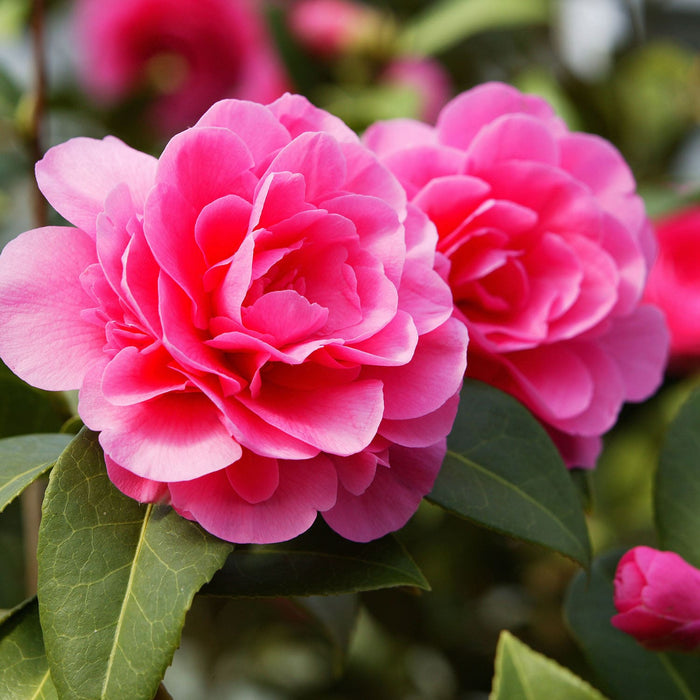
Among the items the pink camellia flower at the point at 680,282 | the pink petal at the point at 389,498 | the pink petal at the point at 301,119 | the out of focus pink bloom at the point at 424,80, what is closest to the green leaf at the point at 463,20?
the out of focus pink bloom at the point at 424,80

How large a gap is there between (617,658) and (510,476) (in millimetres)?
219

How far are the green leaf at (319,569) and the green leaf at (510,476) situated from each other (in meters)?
0.06

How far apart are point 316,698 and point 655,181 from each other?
1134mm

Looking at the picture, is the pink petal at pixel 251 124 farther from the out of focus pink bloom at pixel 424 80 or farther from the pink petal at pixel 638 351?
the out of focus pink bloom at pixel 424 80

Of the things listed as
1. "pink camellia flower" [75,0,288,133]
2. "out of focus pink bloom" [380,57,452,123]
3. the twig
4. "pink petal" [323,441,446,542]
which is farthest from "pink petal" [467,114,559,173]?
"pink camellia flower" [75,0,288,133]

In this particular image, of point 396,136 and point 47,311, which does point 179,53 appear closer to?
point 396,136

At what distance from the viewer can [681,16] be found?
2062mm

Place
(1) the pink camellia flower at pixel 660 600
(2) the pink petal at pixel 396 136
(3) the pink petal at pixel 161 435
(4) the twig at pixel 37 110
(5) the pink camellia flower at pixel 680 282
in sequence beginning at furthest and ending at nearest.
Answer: (5) the pink camellia flower at pixel 680 282 < (4) the twig at pixel 37 110 < (2) the pink petal at pixel 396 136 < (1) the pink camellia flower at pixel 660 600 < (3) the pink petal at pixel 161 435

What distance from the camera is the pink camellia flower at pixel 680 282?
4.19 ft

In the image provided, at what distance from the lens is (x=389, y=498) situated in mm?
508

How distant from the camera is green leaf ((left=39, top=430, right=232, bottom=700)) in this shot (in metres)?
0.44

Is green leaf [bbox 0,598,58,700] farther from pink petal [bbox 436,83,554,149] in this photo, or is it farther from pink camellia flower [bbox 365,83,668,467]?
pink petal [bbox 436,83,554,149]

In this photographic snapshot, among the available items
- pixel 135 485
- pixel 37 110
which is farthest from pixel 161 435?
pixel 37 110

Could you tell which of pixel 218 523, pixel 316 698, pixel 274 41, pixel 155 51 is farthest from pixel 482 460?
pixel 155 51
